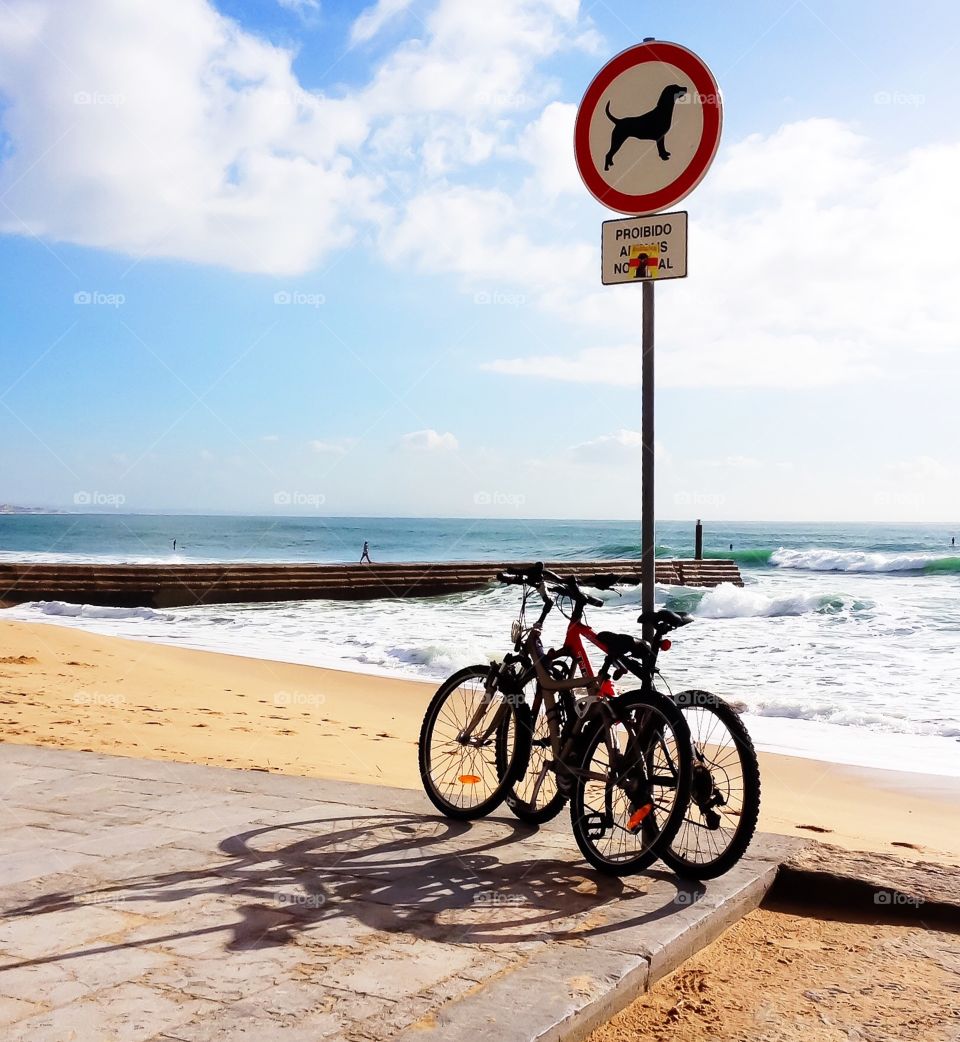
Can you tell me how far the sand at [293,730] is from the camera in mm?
6105

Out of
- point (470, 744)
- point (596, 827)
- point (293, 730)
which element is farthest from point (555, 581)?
point (293, 730)

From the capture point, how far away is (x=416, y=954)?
2719mm

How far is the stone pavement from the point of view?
92.7 inches

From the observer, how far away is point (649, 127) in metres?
3.73

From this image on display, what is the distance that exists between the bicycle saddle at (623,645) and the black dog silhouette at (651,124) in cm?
182

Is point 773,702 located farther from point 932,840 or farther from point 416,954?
point 416,954

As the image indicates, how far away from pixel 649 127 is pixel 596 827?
8.67ft

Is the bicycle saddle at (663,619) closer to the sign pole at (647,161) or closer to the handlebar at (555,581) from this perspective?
the sign pole at (647,161)

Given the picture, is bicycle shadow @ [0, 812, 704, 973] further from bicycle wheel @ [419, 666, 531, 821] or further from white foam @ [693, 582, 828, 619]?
white foam @ [693, 582, 828, 619]

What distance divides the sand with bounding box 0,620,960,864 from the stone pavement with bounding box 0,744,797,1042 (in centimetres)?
211

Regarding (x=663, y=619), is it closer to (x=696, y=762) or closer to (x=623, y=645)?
(x=623, y=645)

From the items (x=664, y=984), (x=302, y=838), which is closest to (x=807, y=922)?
(x=664, y=984)

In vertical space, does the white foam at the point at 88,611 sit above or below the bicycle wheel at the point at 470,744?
below

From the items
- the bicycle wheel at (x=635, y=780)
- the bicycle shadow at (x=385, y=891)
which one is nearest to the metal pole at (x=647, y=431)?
the bicycle wheel at (x=635, y=780)
